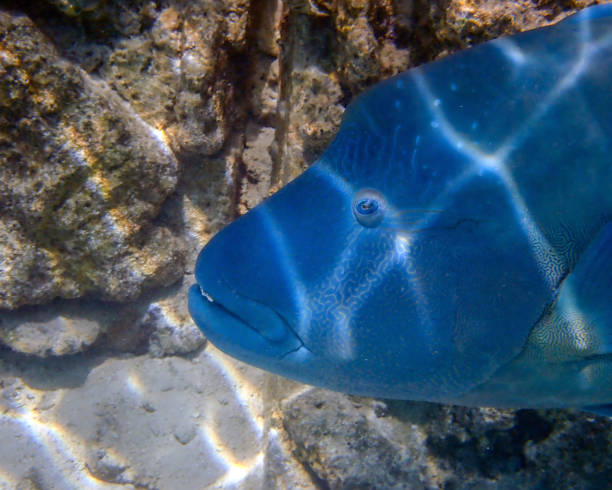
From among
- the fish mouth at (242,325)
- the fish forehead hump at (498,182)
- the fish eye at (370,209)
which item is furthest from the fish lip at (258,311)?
the fish eye at (370,209)

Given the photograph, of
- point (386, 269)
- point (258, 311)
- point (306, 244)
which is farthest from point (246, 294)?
point (386, 269)

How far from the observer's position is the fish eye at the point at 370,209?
122 cm

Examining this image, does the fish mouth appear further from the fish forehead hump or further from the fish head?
the fish forehead hump

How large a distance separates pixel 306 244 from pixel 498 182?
22.8 inches

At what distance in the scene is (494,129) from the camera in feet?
3.95

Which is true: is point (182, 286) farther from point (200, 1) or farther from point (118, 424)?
point (200, 1)

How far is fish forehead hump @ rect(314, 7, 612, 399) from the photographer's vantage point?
1168mm

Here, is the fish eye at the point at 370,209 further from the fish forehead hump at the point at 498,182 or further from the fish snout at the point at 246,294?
the fish snout at the point at 246,294

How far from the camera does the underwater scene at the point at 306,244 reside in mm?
1186

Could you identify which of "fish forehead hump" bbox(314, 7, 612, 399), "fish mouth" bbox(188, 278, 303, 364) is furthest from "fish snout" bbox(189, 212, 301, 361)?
"fish forehead hump" bbox(314, 7, 612, 399)

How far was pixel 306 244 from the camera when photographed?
123 centimetres

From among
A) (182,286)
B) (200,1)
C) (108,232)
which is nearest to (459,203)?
(200,1)

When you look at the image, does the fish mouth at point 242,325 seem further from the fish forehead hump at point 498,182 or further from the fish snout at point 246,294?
the fish forehead hump at point 498,182

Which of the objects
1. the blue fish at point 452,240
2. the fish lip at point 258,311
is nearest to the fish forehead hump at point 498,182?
Result: the blue fish at point 452,240
